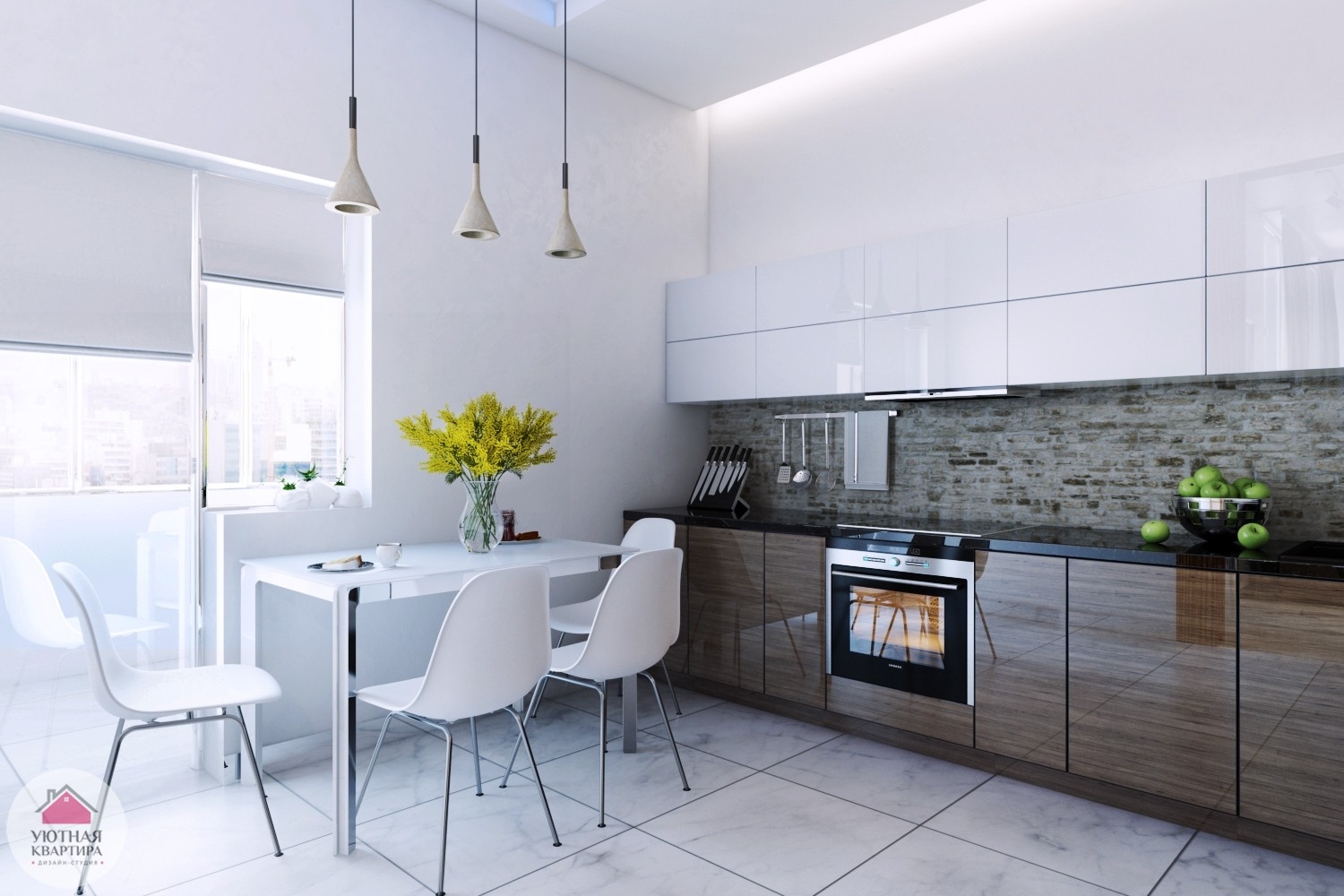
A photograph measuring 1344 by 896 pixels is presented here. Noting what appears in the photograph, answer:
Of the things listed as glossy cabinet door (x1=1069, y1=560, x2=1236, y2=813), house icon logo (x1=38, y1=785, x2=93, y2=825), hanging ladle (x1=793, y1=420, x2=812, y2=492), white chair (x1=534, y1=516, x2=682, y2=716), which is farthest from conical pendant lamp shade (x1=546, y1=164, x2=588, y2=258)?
house icon logo (x1=38, y1=785, x2=93, y2=825)

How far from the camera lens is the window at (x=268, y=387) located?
3.11 meters

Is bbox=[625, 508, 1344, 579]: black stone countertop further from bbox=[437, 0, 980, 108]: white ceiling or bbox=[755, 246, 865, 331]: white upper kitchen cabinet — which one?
bbox=[437, 0, 980, 108]: white ceiling

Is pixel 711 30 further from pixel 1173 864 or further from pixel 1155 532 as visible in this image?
pixel 1173 864

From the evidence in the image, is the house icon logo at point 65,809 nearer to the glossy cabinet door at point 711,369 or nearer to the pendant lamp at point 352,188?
the pendant lamp at point 352,188

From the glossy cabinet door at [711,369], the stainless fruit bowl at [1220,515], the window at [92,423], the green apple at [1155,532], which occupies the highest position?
the glossy cabinet door at [711,369]

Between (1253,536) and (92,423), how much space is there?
3891mm

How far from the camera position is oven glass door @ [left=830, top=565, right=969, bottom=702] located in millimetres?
3133

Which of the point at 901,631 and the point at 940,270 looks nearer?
the point at 901,631

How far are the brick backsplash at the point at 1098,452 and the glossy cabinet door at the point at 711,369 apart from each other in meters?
0.33

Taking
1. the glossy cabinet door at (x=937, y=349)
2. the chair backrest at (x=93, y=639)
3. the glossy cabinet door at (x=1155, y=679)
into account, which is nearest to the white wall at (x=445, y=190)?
the chair backrest at (x=93, y=639)

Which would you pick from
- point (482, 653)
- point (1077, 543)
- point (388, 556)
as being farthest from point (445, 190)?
point (1077, 543)

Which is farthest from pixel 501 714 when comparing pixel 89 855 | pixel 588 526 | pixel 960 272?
pixel 960 272

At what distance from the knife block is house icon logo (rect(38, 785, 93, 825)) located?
2820 mm

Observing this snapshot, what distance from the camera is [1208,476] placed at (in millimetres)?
2803
